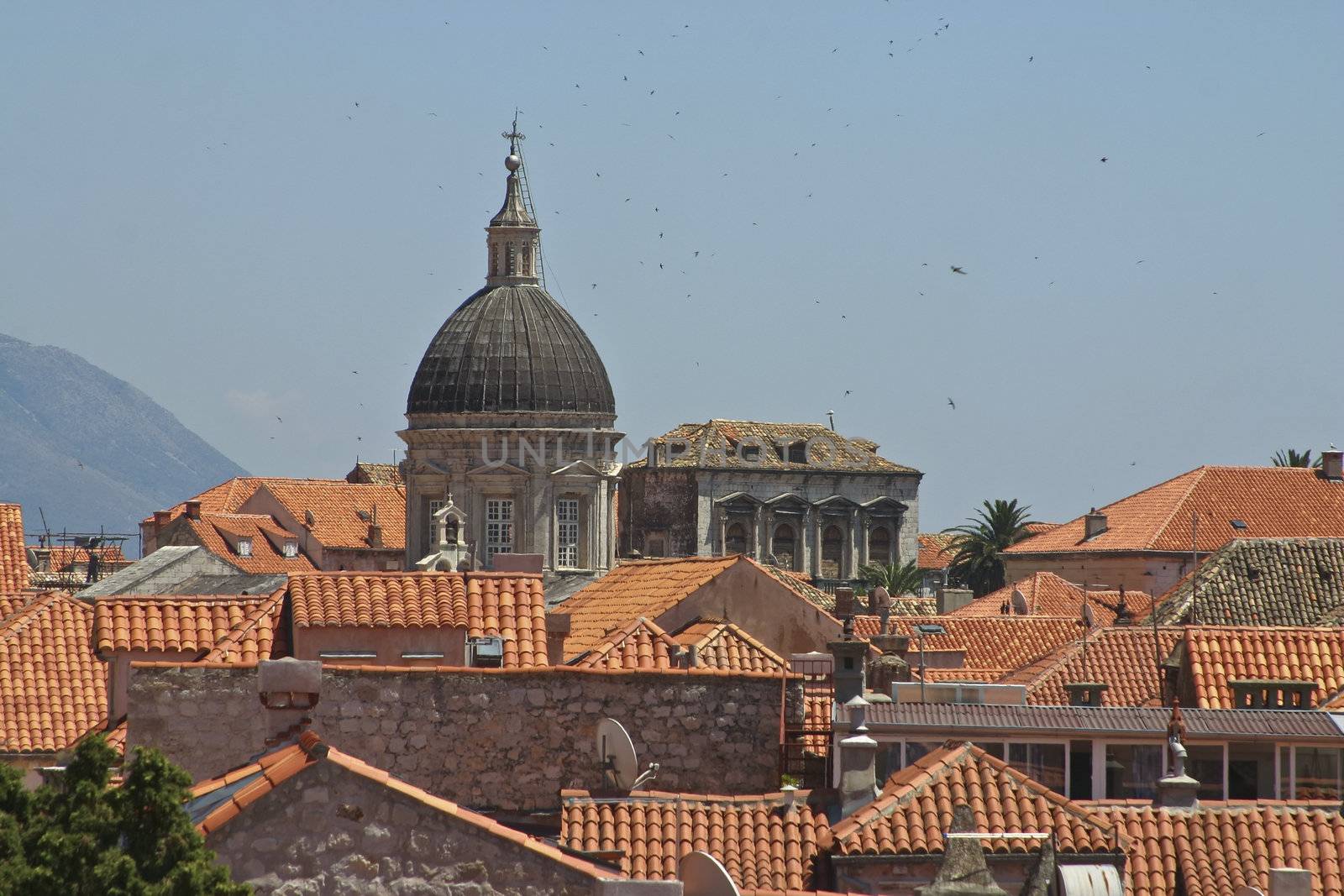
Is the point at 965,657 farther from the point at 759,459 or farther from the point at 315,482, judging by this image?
the point at 759,459

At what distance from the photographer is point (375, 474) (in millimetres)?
128500

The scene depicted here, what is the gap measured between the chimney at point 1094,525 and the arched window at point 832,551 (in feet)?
154

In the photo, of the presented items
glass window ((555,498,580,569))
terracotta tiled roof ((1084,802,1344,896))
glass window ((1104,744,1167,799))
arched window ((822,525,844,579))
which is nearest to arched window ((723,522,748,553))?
arched window ((822,525,844,579))

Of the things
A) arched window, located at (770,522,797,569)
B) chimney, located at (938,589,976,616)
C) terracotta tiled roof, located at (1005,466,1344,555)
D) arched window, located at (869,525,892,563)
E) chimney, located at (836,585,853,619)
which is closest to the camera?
chimney, located at (836,585,853,619)

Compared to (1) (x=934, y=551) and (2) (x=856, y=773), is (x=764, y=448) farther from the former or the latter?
(2) (x=856, y=773)

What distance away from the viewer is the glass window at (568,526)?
86375 mm

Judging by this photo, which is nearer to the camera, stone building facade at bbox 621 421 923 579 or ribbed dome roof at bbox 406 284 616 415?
ribbed dome roof at bbox 406 284 616 415

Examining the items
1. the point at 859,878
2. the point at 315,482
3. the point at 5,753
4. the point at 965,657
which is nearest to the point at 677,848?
the point at 859,878

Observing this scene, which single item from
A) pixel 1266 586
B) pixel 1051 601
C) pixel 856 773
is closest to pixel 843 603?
pixel 1266 586

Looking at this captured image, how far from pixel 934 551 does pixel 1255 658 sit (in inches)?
4384

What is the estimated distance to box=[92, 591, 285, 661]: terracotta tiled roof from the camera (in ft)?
75.3

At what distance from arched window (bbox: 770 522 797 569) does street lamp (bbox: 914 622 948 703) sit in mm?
84369

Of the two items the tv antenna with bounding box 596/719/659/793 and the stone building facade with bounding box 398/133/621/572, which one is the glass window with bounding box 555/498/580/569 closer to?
the stone building facade with bounding box 398/133/621/572

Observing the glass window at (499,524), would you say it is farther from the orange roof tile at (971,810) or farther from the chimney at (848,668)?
the orange roof tile at (971,810)
